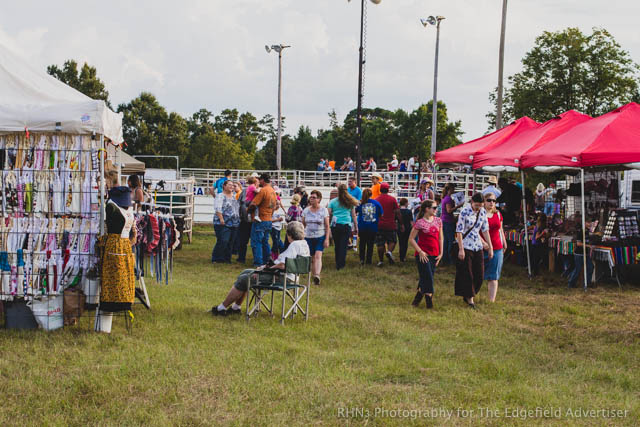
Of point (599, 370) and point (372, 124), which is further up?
point (372, 124)

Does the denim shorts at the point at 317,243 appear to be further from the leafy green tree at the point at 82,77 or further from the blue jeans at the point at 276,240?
the leafy green tree at the point at 82,77

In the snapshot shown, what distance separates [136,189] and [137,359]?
563 cm

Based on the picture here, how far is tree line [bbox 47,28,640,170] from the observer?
3947cm

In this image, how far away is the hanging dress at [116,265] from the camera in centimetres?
730

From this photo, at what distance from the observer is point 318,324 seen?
323 inches

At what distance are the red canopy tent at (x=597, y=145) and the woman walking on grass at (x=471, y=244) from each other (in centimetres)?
231

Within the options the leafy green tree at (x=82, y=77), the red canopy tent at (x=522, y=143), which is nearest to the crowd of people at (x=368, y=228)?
the red canopy tent at (x=522, y=143)

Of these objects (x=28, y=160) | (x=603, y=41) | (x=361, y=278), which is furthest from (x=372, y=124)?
(x=28, y=160)

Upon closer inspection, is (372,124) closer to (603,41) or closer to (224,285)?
(603,41)

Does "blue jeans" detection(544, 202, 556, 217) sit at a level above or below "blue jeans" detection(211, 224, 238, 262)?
above

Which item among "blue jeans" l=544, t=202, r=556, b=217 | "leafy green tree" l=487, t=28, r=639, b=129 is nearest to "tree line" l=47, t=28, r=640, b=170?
"leafy green tree" l=487, t=28, r=639, b=129

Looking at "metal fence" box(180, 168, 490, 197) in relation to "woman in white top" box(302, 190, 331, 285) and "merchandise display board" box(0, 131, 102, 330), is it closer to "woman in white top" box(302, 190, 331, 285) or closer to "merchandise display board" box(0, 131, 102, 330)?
"woman in white top" box(302, 190, 331, 285)

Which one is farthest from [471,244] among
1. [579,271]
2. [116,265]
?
[116,265]

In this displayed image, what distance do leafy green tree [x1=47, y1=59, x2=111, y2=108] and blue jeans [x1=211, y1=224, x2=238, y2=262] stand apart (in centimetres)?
3845
